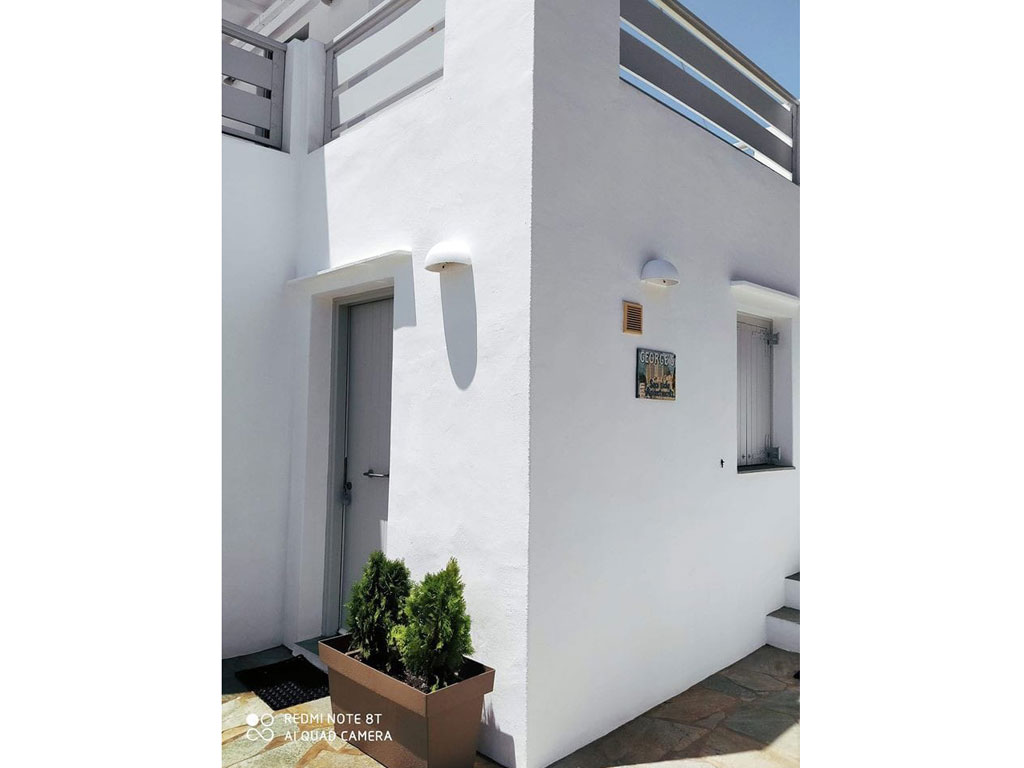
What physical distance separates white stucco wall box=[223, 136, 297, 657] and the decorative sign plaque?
2593 mm

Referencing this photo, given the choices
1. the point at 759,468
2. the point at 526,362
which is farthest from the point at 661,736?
the point at 759,468

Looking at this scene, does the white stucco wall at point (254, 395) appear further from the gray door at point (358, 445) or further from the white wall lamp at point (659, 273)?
the white wall lamp at point (659, 273)

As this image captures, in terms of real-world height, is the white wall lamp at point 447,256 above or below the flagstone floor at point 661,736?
above

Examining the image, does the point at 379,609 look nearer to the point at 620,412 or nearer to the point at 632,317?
the point at 620,412

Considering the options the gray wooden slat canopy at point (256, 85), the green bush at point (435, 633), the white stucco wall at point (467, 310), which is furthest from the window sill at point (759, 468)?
the gray wooden slat canopy at point (256, 85)

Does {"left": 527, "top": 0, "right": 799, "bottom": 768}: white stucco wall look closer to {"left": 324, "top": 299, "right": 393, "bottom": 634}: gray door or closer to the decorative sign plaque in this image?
the decorative sign plaque

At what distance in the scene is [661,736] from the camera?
3592mm

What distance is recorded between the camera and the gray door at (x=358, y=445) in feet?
15.0

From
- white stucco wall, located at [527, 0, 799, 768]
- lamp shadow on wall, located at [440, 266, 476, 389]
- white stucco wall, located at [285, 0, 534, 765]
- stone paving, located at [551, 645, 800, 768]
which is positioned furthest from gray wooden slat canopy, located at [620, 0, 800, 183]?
stone paving, located at [551, 645, 800, 768]

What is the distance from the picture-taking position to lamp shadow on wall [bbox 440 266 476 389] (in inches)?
141

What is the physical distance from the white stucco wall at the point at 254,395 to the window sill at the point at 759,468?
10.8 feet
